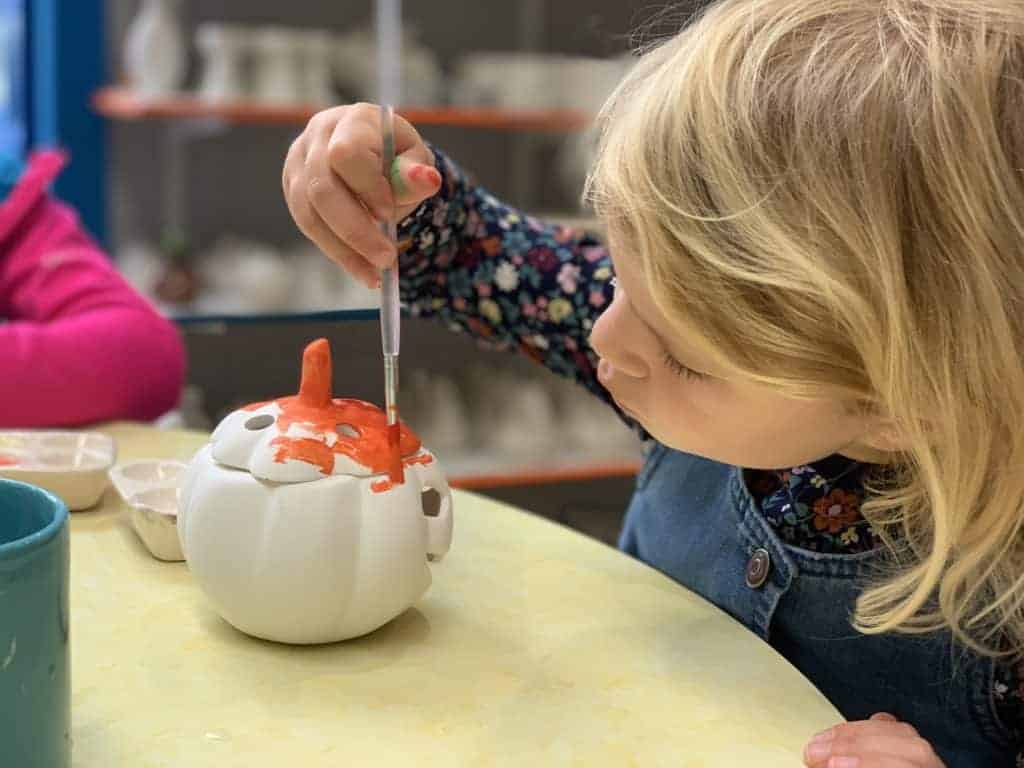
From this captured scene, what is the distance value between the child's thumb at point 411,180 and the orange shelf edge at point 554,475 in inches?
55.6

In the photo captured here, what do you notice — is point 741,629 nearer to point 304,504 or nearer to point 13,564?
point 304,504

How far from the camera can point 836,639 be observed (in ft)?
2.14

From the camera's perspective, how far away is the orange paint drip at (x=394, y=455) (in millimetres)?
507

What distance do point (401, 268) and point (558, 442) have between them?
1347 mm

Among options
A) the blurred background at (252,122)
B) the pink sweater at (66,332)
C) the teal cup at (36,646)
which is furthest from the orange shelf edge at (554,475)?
the teal cup at (36,646)

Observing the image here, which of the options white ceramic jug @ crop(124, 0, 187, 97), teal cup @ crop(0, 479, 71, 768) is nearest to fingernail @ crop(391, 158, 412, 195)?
teal cup @ crop(0, 479, 71, 768)

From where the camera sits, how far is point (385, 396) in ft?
1.71

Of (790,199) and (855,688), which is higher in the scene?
(790,199)

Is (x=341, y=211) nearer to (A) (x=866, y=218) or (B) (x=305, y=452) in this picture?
(B) (x=305, y=452)

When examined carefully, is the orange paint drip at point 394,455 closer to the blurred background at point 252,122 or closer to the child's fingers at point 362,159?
the child's fingers at point 362,159

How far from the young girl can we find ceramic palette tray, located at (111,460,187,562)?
0.54 feet

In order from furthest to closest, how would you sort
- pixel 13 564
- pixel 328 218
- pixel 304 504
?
1. pixel 328 218
2. pixel 304 504
3. pixel 13 564

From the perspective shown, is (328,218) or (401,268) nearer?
(328,218)

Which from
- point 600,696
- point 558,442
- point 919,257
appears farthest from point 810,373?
point 558,442
